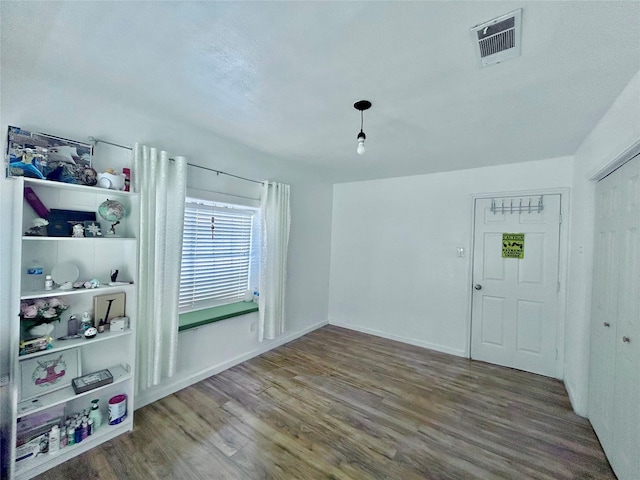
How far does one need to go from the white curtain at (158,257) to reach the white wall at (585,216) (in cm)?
318

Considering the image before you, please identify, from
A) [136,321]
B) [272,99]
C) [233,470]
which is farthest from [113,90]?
[233,470]

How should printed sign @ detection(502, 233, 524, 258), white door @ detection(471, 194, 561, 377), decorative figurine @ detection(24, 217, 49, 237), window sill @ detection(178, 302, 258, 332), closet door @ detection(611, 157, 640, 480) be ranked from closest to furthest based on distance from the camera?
closet door @ detection(611, 157, 640, 480) < decorative figurine @ detection(24, 217, 49, 237) < window sill @ detection(178, 302, 258, 332) < white door @ detection(471, 194, 561, 377) < printed sign @ detection(502, 233, 524, 258)

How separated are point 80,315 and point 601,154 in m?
4.09

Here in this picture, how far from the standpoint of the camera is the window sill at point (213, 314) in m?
2.57

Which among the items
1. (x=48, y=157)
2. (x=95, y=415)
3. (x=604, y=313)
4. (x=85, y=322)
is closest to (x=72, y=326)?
(x=85, y=322)

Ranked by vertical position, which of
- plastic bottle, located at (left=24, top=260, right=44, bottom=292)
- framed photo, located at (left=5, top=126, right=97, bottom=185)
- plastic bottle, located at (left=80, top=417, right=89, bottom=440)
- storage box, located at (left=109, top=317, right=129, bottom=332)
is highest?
framed photo, located at (left=5, top=126, right=97, bottom=185)

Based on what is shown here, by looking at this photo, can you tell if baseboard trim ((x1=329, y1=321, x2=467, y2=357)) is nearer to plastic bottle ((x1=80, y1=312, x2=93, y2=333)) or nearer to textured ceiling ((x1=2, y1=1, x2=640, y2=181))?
textured ceiling ((x1=2, y1=1, x2=640, y2=181))

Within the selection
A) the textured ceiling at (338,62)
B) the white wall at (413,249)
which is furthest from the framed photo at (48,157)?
the white wall at (413,249)

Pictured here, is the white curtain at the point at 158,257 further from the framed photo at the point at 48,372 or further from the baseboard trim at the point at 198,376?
the framed photo at the point at 48,372

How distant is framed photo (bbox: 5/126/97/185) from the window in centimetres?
91

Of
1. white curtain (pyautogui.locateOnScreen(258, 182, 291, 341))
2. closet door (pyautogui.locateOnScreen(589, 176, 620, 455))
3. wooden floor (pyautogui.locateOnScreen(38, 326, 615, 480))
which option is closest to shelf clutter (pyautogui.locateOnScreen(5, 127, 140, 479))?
wooden floor (pyautogui.locateOnScreen(38, 326, 615, 480))

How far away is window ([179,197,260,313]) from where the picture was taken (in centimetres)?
279

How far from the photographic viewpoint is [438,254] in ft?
12.1

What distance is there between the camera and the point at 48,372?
174 centimetres
